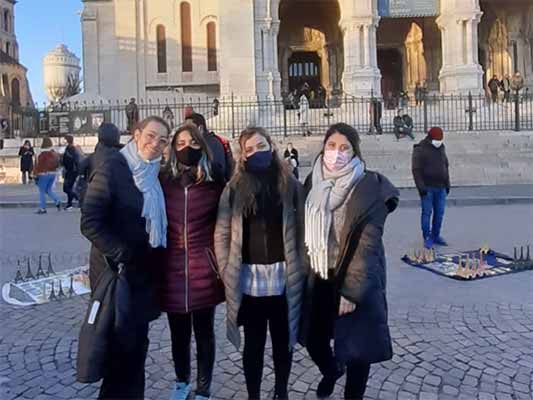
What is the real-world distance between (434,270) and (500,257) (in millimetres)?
1300

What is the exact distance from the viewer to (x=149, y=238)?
12.0 feet

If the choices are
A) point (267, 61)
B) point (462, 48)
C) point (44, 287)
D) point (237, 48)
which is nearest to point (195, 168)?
point (44, 287)

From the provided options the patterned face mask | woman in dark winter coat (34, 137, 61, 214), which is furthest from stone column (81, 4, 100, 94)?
the patterned face mask

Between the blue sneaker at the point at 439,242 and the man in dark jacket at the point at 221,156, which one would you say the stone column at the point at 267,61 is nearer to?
the blue sneaker at the point at 439,242

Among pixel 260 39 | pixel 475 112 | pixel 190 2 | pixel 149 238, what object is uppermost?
pixel 190 2

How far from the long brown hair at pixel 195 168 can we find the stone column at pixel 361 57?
2379 centimetres

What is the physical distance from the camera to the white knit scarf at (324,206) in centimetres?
363

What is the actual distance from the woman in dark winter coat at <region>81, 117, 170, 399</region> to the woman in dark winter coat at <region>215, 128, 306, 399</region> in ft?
1.42

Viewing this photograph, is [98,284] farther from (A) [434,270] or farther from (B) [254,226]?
(A) [434,270]

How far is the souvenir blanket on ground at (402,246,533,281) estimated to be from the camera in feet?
25.0

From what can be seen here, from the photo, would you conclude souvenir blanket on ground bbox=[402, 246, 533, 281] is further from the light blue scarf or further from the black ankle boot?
the light blue scarf

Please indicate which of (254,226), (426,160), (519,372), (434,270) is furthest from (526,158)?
(254,226)

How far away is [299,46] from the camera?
34.2 metres

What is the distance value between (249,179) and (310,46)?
31.7 m
